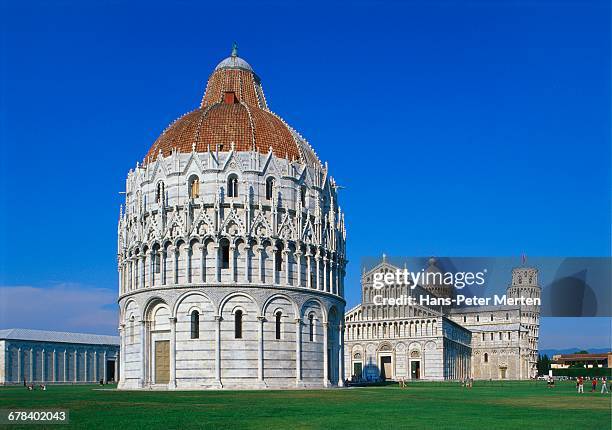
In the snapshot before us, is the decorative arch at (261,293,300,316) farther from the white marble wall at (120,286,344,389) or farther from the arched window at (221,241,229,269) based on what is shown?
the arched window at (221,241,229,269)

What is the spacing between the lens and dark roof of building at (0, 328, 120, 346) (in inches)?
3989

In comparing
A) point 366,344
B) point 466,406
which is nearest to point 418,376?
point 366,344

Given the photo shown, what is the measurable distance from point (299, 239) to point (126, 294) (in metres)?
14.7

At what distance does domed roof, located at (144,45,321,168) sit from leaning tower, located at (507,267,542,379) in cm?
10073

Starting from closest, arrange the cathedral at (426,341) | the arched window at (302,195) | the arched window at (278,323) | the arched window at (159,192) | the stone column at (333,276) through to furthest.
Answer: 1. the arched window at (278,323)
2. the arched window at (159,192)
3. the arched window at (302,195)
4. the stone column at (333,276)
5. the cathedral at (426,341)

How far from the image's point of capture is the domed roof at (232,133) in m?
63.7

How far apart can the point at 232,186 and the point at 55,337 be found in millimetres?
57167

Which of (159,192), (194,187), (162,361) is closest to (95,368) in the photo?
(162,361)

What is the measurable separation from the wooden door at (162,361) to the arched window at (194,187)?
37.3 ft

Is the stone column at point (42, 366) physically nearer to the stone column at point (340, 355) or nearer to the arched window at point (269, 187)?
the stone column at point (340, 355)

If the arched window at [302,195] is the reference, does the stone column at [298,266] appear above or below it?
below

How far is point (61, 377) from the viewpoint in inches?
4087

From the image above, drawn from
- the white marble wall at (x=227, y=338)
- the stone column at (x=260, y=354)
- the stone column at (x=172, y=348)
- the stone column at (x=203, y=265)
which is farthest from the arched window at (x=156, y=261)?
the stone column at (x=260, y=354)

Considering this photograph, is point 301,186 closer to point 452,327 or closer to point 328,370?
point 328,370
